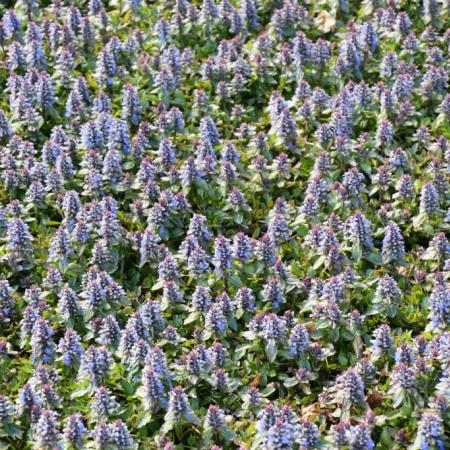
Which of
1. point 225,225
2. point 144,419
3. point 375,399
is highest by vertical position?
point 225,225

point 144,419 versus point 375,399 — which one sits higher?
point 375,399

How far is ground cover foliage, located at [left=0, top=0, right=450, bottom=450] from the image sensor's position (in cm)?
811

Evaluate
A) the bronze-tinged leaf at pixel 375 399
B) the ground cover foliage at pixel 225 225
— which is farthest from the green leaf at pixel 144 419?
the bronze-tinged leaf at pixel 375 399

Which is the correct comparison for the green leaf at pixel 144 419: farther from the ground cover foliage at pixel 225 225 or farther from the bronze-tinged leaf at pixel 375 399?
the bronze-tinged leaf at pixel 375 399

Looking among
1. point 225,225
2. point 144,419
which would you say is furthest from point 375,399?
point 225,225

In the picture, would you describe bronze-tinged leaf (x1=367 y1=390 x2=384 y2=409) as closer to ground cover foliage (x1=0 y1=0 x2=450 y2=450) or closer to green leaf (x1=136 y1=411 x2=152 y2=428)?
ground cover foliage (x1=0 y1=0 x2=450 y2=450)

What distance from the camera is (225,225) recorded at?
396 inches

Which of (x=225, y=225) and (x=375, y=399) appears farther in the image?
(x=225, y=225)

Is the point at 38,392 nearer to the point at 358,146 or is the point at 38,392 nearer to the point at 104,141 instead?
the point at 104,141

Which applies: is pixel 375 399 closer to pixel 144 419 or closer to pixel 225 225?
pixel 144 419

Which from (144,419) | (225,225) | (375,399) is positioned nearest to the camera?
(144,419)

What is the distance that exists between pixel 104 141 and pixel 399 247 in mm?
3646

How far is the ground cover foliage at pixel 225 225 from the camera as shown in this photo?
8109 millimetres

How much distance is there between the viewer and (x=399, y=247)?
30.0ft
